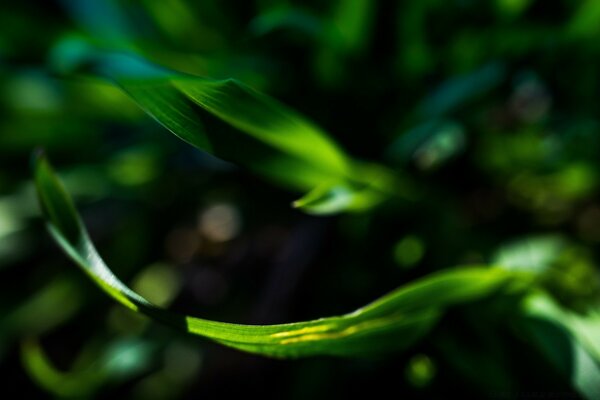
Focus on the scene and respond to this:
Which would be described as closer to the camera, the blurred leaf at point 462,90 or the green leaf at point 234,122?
the green leaf at point 234,122

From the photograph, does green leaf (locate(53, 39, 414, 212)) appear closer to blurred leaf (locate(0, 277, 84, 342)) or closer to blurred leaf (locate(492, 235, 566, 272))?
blurred leaf (locate(492, 235, 566, 272))

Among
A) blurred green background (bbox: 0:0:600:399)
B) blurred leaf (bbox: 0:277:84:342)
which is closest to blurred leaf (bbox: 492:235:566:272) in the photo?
blurred green background (bbox: 0:0:600:399)

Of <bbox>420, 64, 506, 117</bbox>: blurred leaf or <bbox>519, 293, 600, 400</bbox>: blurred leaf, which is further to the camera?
<bbox>420, 64, 506, 117</bbox>: blurred leaf

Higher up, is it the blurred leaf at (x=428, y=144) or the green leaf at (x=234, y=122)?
the green leaf at (x=234, y=122)

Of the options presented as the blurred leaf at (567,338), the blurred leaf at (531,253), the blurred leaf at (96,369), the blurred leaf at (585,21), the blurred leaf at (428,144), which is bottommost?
the blurred leaf at (96,369)

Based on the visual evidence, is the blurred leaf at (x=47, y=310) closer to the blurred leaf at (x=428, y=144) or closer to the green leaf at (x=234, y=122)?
the green leaf at (x=234, y=122)

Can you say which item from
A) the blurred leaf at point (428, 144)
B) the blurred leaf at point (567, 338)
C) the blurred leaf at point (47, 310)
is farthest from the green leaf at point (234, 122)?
the blurred leaf at point (47, 310)

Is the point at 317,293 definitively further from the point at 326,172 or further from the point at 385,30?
the point at 385,30
